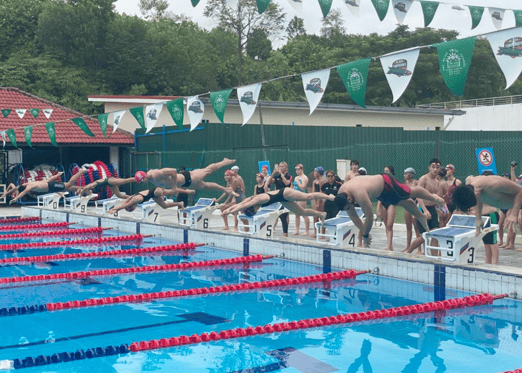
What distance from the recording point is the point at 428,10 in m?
9.16

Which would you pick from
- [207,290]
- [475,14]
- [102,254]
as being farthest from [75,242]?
[475,14]

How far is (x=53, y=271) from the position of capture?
1060cm

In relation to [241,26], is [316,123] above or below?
below

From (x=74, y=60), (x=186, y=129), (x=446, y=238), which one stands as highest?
(x=74, y=60)

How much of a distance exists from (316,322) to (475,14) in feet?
17.7

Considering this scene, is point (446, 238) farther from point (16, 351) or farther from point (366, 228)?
point (16, 351)

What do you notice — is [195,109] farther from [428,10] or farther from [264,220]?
[428,10]

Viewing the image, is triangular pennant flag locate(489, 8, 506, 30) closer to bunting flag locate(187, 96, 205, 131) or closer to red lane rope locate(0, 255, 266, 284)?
red lane rope locate(0, 255, 266, 284)

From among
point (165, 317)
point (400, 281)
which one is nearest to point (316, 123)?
point (400, 281)

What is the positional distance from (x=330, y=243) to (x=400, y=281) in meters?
→ 1.78

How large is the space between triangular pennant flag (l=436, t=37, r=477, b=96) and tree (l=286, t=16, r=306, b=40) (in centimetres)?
5166

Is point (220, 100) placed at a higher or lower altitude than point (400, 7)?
lower

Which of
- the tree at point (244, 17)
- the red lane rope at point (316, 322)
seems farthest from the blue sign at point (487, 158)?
the tree at point (244, 17)

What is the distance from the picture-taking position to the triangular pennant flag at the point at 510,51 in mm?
6898
